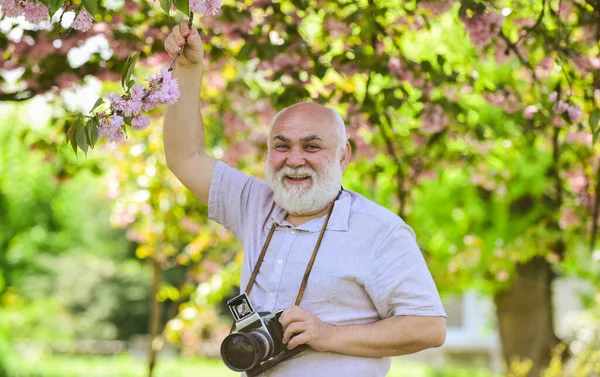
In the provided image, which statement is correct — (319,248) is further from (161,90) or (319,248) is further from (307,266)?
(161,90)

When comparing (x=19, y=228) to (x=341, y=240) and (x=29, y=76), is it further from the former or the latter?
(x=341, y=240)

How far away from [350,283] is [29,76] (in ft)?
9.00

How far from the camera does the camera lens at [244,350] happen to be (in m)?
2.44

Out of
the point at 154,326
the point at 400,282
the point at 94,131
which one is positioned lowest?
the point at 154,326

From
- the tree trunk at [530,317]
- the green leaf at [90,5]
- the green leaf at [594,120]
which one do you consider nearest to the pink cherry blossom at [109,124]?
the green leaf at [90,5]

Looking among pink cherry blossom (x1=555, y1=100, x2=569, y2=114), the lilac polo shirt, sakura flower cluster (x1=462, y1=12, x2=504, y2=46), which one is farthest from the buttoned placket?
sakura flower cluster (x1=462, y1=12, x2=504, y2=46)

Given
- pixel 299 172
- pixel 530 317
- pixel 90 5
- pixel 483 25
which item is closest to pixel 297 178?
pixel 299 172

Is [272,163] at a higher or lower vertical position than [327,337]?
higher

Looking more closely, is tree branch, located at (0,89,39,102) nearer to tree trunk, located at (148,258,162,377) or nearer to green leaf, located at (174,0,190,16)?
green leaf, located at (174,0,190,16)

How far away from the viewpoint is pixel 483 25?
383 cm

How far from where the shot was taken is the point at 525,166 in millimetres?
8992

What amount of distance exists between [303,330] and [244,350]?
18 cm

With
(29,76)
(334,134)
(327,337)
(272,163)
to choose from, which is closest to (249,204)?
(272,163)

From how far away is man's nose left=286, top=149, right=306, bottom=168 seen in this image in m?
2.75
